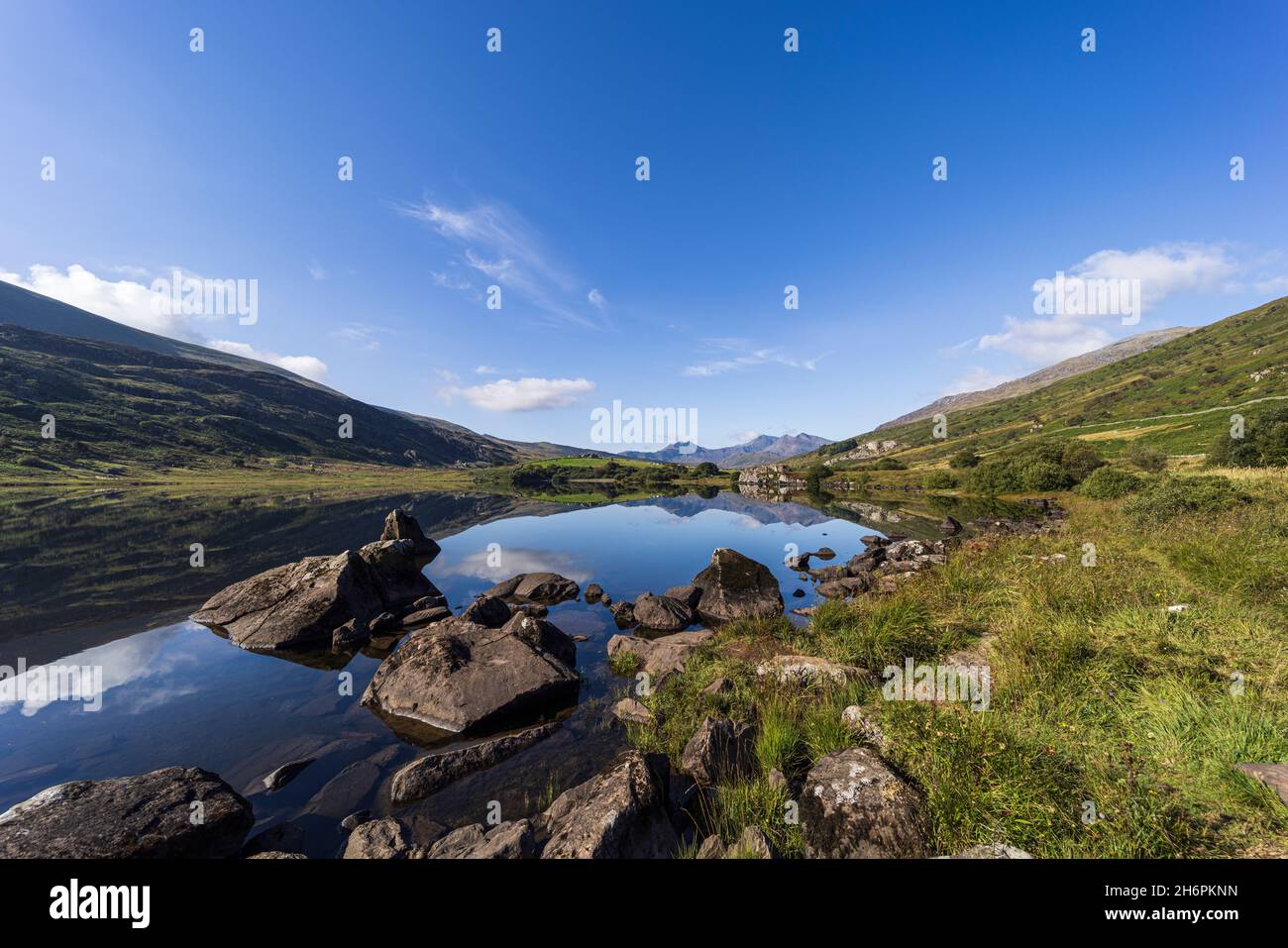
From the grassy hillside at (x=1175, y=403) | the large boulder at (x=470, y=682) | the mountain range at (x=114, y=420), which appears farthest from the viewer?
the mountain range at (x=114, y=420)

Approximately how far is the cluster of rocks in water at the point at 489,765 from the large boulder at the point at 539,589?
120 inches

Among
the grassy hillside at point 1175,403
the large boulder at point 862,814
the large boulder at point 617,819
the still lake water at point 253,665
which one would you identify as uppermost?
the grassy hillside at point 1175,403

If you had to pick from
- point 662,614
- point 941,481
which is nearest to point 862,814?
point 662,614

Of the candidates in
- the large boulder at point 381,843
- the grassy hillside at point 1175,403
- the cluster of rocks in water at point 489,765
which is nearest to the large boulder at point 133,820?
the cluster of rocks in water at point 489,765

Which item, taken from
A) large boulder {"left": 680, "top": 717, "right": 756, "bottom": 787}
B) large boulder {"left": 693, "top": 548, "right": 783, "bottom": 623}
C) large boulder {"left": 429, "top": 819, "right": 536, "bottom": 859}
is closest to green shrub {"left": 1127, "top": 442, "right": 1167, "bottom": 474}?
large boulder {"left": 693, "top": 548, "right": 783, "bottom": 623}

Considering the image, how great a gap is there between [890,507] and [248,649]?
71.1 m

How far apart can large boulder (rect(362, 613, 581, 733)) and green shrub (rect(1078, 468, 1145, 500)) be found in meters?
58.2

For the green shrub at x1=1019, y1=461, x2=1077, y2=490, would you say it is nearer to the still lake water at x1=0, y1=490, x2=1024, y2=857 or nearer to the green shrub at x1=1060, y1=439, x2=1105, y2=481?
the green shrub at x1=1060, y1=439, x2=1105, y2=481

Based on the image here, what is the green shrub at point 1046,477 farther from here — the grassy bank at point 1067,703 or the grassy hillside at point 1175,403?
the grassy bank at point 1067,703

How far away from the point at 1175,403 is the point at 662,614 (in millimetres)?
196512

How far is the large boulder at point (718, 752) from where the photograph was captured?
8305 mm
